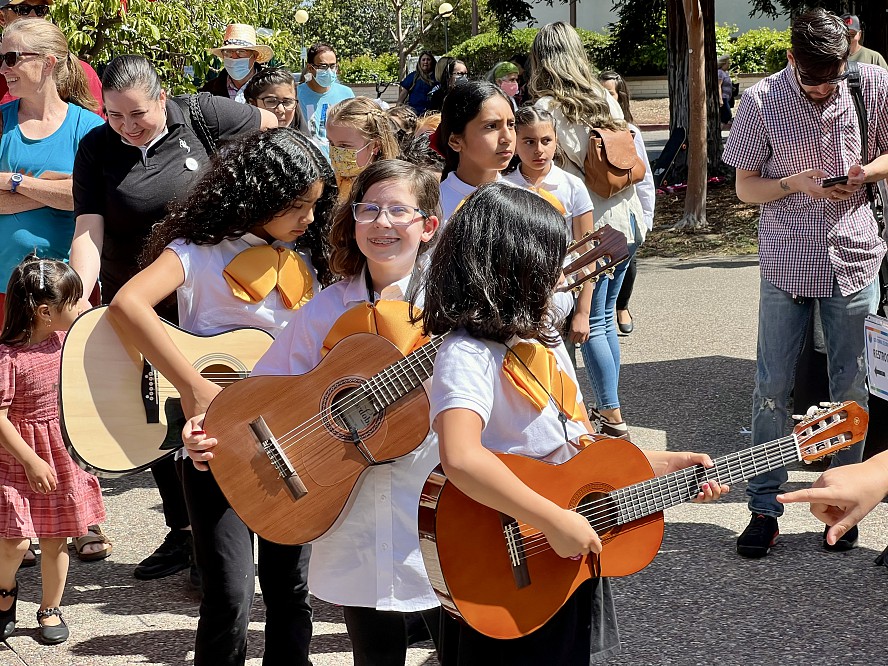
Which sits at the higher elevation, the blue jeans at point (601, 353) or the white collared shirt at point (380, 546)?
the white collared shirt at point (380, 546)

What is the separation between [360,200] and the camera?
3.00 metres

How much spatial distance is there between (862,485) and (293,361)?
145cm

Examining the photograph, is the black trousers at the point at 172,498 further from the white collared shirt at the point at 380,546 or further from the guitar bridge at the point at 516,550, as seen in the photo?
the guitar bridge at the point at 516,550

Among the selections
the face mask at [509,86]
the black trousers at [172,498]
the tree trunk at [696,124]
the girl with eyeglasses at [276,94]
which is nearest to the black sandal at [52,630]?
the black trousers at [172,498]

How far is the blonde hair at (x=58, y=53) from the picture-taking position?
4508 millimetres

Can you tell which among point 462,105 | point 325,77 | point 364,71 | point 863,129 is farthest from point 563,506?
point 364,71

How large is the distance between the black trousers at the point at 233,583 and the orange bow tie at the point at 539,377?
3.42 ft

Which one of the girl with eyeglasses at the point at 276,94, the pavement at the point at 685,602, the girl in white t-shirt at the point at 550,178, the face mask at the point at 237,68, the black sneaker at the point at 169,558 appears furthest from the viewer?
the face mask at the point at 237,68

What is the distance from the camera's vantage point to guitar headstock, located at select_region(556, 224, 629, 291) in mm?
2723

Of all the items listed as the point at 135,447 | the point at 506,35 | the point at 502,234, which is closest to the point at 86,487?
the point at 135,447

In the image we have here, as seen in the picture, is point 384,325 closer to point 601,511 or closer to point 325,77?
point 601,511

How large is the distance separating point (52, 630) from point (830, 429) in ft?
9.13

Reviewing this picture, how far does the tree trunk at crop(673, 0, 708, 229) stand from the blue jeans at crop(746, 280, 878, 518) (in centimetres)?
821

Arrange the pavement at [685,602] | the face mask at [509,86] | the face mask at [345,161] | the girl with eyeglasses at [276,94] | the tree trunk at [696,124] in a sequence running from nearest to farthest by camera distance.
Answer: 1. the pavement at [685,602]
2. the face mask at [345,161]
3. the girl with eyeglasses at [276,94]
4. the face mask at [509,86]
5. the tree trunk at [696,124]
